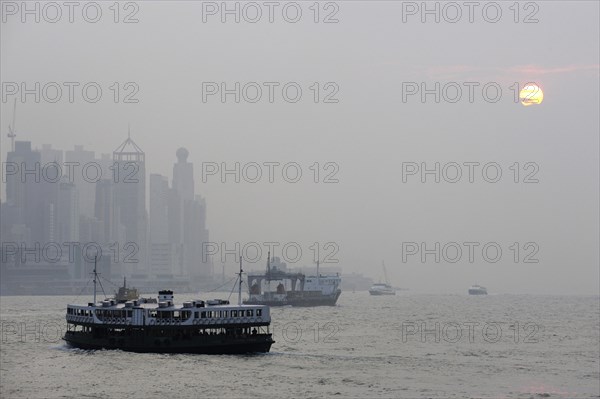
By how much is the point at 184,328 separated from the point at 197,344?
227 cm

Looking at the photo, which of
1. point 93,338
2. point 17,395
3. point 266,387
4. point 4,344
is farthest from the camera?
point 4,344

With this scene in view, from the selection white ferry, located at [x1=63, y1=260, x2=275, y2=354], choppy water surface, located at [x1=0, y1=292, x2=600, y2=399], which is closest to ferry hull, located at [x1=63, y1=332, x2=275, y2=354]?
white ferry, located at [x1=63, y1=260, x2=275, y2=354]

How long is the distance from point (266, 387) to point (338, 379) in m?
7.63

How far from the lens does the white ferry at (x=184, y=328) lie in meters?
96.9

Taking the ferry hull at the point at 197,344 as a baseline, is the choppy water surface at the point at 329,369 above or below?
below

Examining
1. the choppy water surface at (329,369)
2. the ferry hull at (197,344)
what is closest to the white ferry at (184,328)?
the ferry hull at (197,344)

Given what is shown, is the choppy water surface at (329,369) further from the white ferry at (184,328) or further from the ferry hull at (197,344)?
the white ferry at (184,328)

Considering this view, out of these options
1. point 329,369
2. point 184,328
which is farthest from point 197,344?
point 329,369

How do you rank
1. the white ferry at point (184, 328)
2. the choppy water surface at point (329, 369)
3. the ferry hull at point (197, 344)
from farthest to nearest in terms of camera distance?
the white ferry at point (184, 328), the ferry hull at point (197, 344), the choppy water surface at point (329, 369)

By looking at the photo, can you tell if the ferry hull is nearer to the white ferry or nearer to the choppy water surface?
the white ferry

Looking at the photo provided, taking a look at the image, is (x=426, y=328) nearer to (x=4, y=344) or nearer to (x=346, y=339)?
(x=346, y=339)

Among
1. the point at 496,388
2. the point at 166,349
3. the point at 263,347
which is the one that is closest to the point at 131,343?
the point at 166,349

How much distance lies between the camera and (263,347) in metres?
97.6

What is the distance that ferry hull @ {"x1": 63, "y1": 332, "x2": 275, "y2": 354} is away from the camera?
316 feet
